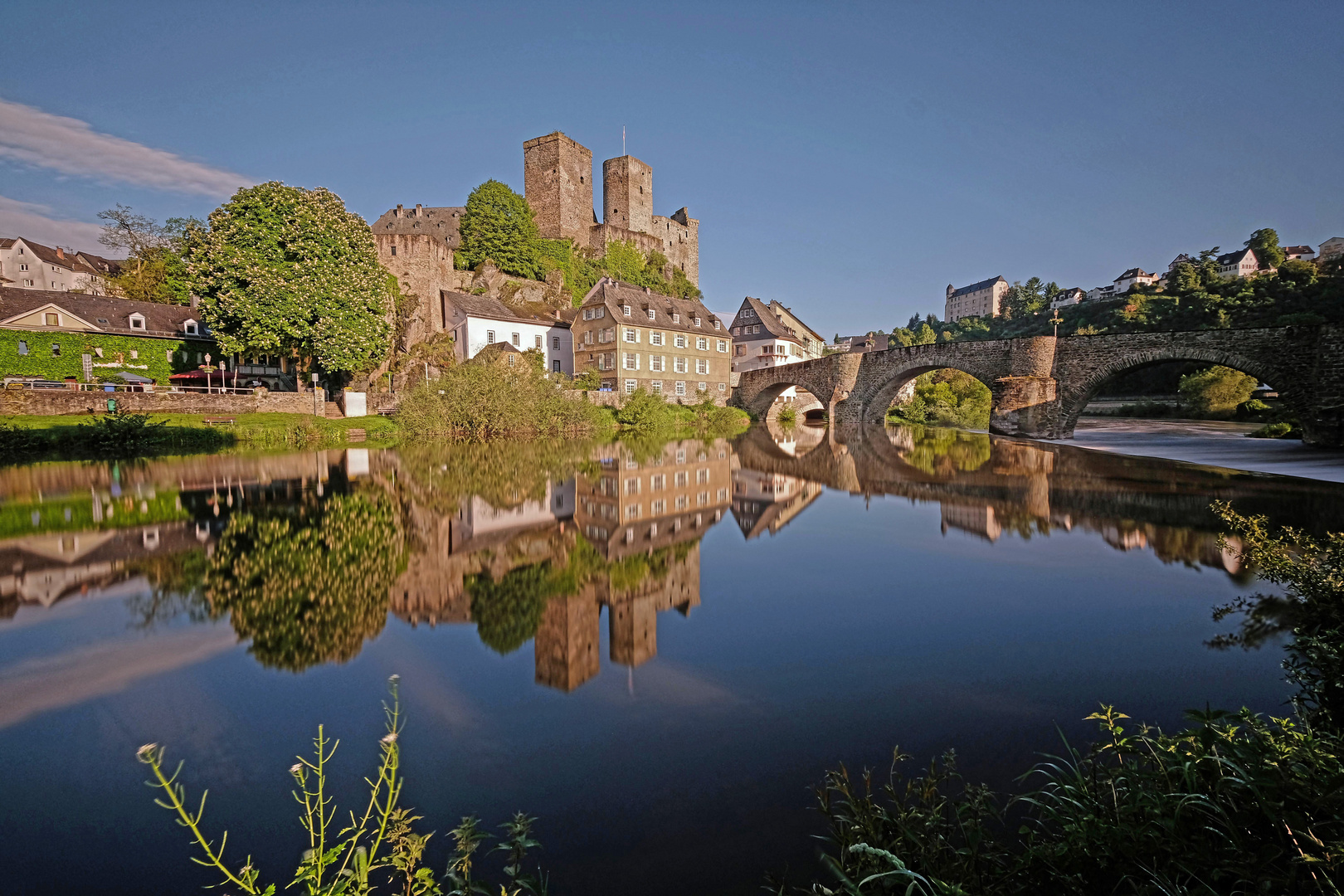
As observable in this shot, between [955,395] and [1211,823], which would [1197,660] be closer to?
[1211,823]

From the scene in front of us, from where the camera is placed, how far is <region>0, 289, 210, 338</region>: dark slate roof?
33625mm

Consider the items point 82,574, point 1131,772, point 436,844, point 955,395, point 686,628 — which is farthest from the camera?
point 955,395

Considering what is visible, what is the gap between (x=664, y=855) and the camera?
275 centimetres

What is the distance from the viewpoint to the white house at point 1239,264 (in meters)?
82.7

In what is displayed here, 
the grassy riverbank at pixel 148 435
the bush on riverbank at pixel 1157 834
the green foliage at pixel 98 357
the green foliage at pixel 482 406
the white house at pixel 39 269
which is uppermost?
the white house at pixel 39 269

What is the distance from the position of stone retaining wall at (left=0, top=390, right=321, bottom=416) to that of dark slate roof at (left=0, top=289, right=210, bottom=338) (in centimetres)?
1254

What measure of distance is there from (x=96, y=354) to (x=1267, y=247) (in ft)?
411

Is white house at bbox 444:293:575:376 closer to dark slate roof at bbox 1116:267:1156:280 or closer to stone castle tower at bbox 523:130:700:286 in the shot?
stone castle tower at bbox 523:130:700:286

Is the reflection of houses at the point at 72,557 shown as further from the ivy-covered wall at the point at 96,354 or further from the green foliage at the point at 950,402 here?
the green foliage at the point at 950,402

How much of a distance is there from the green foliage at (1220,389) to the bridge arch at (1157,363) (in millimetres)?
19074

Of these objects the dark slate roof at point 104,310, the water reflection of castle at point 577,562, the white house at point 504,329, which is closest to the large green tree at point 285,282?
the dark slate roof at point 104,310

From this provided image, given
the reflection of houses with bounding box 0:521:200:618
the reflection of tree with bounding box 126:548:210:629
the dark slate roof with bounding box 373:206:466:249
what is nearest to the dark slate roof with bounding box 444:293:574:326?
the dark slate roof with bounding box 373:206:466:249

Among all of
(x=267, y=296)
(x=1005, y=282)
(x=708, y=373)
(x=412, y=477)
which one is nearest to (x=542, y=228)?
(x=708, y=373)

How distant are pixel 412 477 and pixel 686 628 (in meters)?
11.9
